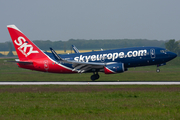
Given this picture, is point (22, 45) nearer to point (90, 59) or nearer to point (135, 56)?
point (90, 59)

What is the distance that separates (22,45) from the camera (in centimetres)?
4369

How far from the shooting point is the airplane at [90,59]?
41.4 meters

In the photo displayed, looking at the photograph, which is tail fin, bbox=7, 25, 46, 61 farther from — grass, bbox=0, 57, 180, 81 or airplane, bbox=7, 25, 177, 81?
grass, bbox=0, 57, 180, 81

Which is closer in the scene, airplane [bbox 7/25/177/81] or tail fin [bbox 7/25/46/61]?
airplane [bbox 7/25/177/81]

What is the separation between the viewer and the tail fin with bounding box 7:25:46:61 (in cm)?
4353

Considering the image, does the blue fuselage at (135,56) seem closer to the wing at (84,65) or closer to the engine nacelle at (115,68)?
the wing at (84,65)
